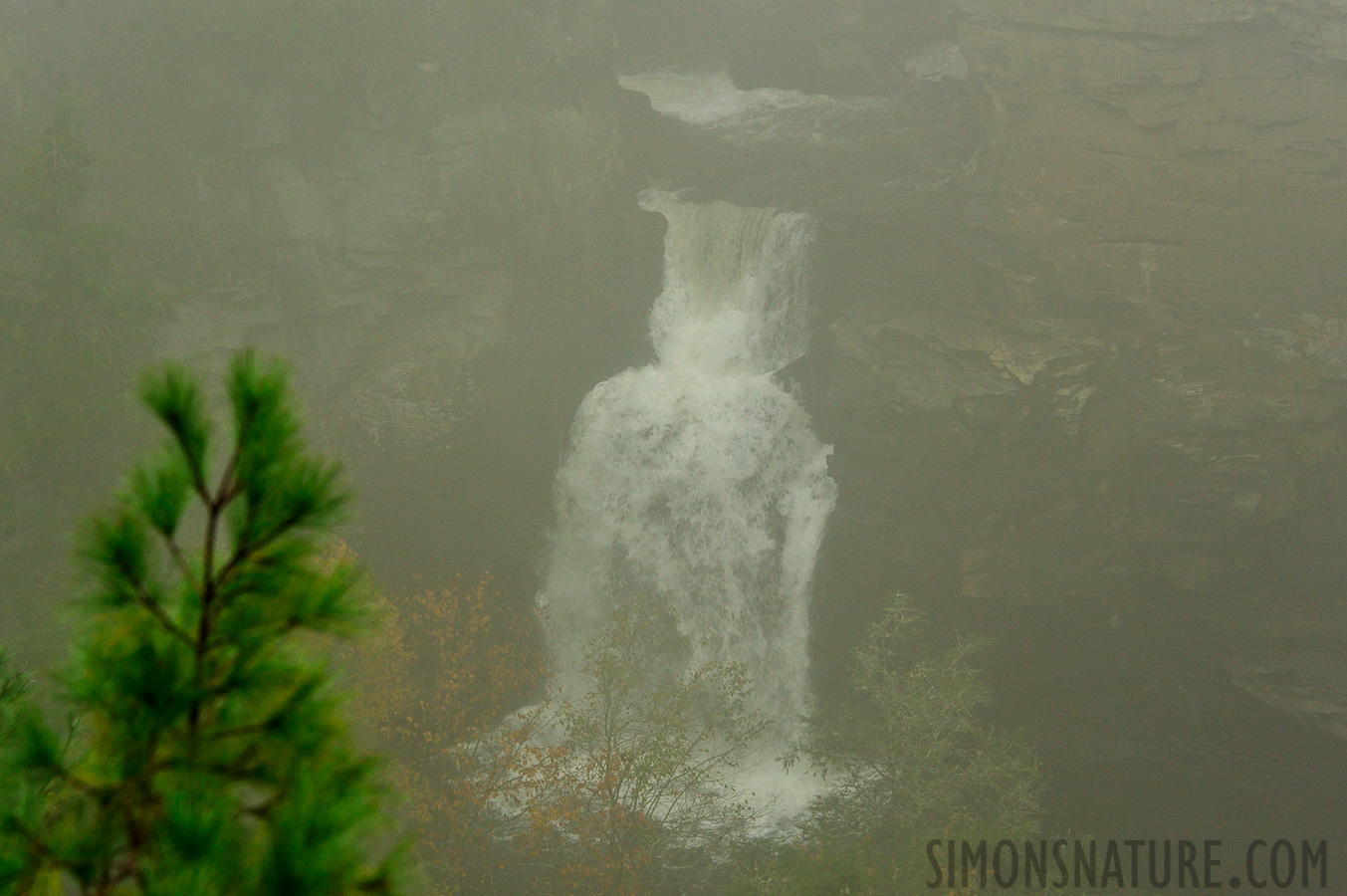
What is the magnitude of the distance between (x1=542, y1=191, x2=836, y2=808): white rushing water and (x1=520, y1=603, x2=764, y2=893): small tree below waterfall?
1.30 metres

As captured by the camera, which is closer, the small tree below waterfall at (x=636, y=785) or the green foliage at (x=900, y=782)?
the green foliage at (x=900, y=782)

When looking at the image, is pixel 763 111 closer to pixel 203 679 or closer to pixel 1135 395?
pixel 1135 395

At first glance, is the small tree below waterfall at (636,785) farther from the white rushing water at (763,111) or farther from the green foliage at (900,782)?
the white rushing water at (763,111)

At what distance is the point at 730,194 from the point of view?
21844mm

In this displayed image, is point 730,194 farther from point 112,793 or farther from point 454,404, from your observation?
point 112,793

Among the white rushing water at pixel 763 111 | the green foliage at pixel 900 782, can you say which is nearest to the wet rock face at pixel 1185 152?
the white rushing water at pixel 763 111

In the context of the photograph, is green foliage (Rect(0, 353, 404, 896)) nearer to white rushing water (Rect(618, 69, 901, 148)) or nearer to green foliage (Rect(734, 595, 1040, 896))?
green foliage (Rect(734, 595, 1040, 896))

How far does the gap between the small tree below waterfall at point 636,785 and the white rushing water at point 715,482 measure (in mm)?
1301

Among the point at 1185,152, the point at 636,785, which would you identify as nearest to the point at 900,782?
the point at 636,785

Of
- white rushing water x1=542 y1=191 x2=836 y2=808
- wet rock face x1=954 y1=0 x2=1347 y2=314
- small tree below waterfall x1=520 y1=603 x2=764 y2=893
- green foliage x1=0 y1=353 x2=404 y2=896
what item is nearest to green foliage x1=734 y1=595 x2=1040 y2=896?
small tree below waterfall x1=520 y1=603 x2=764 y2=893

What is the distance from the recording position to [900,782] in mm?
15438

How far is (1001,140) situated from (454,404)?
15.1 metres

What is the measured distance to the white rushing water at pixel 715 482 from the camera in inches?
751

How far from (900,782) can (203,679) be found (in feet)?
52.0
